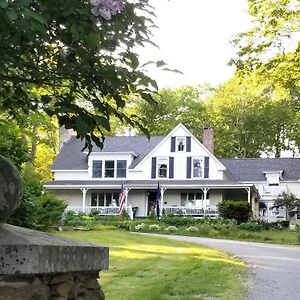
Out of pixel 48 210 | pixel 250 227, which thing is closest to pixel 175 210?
pixel 250 227

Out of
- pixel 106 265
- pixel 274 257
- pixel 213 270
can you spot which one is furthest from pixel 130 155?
pixel 106 265

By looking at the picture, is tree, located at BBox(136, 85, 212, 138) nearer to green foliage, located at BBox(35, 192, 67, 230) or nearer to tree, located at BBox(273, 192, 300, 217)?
tree, located at BBox(273, 192, 300, 217)

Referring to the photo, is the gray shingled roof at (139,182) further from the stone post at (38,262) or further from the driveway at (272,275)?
the stone post at (38,262)

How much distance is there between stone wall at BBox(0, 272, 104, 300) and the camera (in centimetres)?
277

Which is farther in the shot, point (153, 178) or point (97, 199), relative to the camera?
point (97, 199)

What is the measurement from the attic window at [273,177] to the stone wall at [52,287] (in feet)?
144

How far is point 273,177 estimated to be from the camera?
46344 mm

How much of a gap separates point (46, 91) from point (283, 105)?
183 feet

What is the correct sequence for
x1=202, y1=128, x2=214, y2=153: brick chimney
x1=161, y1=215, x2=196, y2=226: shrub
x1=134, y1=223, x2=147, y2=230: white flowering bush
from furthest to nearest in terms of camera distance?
x1=202, y1=128, x2=214, y2=153: brick chimney → x1=161, y1=215, x2=196, y2=226: shrub → x1=134, y1=223, x2=147, y2=230: white flowering bush

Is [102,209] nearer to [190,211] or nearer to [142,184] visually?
[142,184]

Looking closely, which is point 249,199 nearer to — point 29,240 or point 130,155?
point 130,155

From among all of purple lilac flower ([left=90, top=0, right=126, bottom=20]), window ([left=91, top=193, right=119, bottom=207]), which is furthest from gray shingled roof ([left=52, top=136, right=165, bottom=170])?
purple lilac flower ([left=90, top=0, right=126, bottom=20])

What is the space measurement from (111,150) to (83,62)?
40.8 meters

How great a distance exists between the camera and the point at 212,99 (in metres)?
60.7
